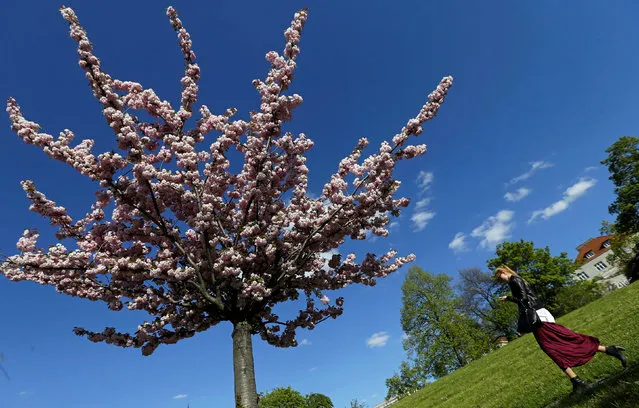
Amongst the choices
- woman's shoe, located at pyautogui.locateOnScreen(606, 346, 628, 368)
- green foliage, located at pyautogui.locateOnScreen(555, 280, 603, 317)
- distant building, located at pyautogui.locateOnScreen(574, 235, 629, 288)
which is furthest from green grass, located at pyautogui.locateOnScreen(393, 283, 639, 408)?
distant building, located at pyautogui.locateOnScreen(574, 235, 629, 288)

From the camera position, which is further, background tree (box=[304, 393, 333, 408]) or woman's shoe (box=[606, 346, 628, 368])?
background tree (box=[304, 393, 333, 408])

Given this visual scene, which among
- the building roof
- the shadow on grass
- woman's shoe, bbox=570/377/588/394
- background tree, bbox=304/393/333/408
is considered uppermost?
the building roof

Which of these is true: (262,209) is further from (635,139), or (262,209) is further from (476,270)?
(476,270)

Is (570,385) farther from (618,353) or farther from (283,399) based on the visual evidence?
(283,399)

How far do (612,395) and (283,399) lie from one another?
64487 millimetres

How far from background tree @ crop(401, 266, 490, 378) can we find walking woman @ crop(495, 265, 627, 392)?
3427cm

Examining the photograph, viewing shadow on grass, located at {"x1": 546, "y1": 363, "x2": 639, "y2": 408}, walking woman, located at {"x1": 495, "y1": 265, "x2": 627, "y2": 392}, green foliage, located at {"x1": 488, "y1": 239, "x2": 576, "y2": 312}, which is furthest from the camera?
green foliage, located at {"x1": 488, "y1": 239, "x2": 576, "y2": 312}

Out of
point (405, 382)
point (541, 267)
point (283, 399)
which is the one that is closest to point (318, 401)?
point (283, 399)

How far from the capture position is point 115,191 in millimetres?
5934

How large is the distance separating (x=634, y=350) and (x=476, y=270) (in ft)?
163

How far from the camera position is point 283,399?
59875 mm

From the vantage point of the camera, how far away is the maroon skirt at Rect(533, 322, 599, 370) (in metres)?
6.30

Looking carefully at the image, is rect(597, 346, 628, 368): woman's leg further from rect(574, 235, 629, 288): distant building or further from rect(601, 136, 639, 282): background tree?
rect(574, 235, 629, 288): distant building

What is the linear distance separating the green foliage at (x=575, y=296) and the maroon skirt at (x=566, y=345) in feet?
147
